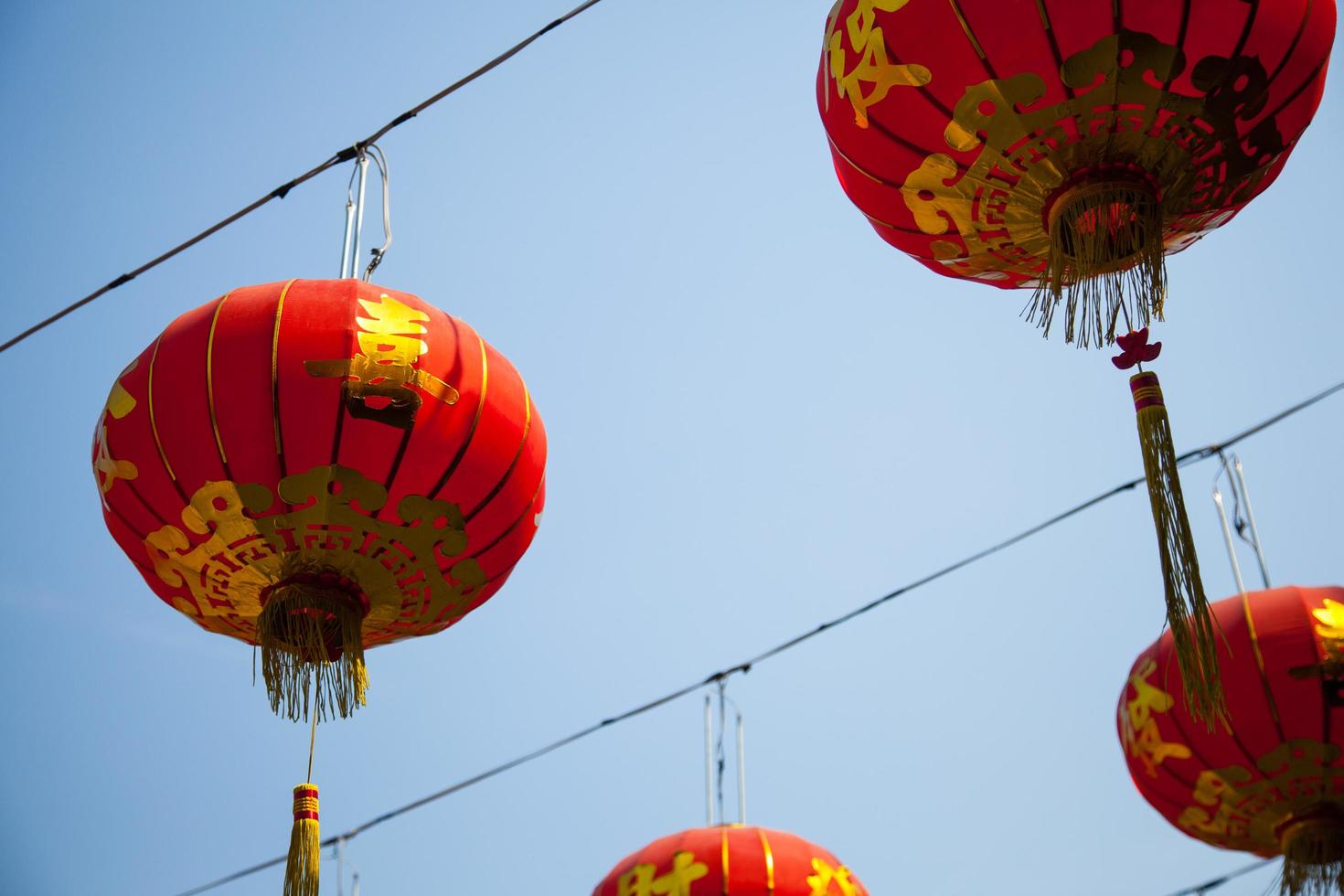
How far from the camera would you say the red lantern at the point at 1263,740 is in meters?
3.05

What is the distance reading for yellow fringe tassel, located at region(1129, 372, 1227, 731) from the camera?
2.28m

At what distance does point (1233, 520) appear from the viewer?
159 inches

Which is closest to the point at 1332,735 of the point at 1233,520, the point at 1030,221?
the point at 1233,520

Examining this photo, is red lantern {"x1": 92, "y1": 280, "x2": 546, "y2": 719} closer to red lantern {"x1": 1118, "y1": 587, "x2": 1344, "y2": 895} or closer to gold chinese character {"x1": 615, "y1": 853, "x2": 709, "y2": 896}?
gold chinese character {"x1": 615, "y1": 853, "x2": 709, "y2": 896}

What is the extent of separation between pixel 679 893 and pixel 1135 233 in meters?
1.76

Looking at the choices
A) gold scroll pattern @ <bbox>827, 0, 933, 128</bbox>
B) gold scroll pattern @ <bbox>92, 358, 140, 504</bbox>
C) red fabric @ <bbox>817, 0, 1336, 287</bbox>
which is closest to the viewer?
red fabric @ <bbox>817, 0, 1336, 287</bbox>

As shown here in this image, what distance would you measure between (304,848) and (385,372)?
3.21 ft

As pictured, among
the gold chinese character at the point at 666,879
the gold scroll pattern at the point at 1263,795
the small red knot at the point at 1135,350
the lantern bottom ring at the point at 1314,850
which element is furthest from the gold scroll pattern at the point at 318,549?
the lantern bottom ring at the point at 1314,850

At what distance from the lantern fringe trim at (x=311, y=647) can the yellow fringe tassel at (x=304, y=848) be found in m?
0.17

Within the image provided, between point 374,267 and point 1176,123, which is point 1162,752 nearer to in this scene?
point 1176,123

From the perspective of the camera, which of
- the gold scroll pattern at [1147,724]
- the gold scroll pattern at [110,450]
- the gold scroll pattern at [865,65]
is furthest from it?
the gold scroll pattern at [1147,724]

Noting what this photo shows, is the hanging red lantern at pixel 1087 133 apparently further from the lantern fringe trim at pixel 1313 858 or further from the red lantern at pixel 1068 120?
the lantern fringe trim at pixel 1313 858

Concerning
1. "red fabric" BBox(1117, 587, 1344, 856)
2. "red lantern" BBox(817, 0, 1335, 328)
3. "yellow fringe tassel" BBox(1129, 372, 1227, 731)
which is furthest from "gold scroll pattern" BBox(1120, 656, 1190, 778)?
"red lantern" BBox(817, 0, 1335, 328)

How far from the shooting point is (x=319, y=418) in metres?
2.60
